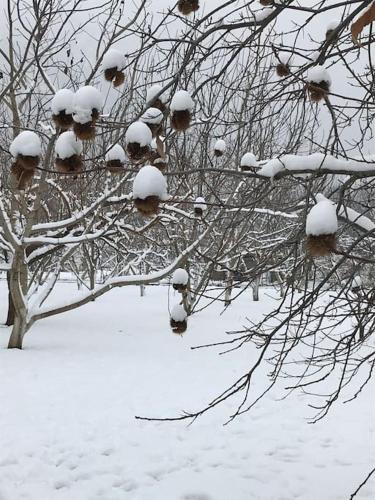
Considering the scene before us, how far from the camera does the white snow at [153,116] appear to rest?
1599 mm

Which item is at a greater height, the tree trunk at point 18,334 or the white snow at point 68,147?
the white snow at point 68,147

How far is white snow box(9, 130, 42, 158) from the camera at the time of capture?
141cm

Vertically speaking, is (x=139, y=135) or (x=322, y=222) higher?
(x=139, y=135)

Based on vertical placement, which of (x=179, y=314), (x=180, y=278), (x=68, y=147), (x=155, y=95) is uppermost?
A: (x=155, y=95)

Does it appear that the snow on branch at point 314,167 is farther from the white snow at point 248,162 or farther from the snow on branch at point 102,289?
the snow on branch at point 102,289

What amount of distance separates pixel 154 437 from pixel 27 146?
3.84m

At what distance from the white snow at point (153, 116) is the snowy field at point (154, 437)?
285cm

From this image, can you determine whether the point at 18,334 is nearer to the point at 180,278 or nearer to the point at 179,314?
the point at 180,278

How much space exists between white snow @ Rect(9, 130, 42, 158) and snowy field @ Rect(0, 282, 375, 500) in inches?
113

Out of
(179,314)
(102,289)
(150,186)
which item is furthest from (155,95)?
(102,289)

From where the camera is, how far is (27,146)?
1430 mm

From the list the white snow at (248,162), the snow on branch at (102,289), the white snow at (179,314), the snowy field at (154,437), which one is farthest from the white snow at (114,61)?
the snow on branch at (102,289)

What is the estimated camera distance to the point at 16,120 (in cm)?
751

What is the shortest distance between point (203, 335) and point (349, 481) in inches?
265
